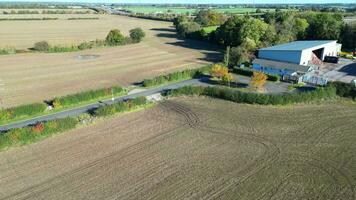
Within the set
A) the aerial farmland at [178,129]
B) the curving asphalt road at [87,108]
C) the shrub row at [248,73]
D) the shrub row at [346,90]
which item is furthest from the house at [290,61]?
the curving asphalt road at [87,108]

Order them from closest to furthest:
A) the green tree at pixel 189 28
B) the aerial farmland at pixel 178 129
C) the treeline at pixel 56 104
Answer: the aerial farmland at pixel 178 129
the treeline at pixel 56 104
the green tree at pixel 189 28

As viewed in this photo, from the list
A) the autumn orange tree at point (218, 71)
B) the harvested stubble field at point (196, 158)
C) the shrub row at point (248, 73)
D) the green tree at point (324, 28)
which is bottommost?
the harvested stubble field at point (196, 158)

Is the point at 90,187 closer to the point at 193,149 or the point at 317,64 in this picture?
the point at 193,149

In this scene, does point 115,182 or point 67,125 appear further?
point 67,125

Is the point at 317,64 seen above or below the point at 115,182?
above

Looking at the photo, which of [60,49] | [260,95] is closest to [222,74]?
[260,95]

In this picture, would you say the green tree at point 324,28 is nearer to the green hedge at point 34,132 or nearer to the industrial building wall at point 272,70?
the industrial building wall at point 272,70

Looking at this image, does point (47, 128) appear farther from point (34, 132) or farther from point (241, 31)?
point (241, 31)

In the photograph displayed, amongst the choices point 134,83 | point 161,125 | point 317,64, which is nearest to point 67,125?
point 161,125
